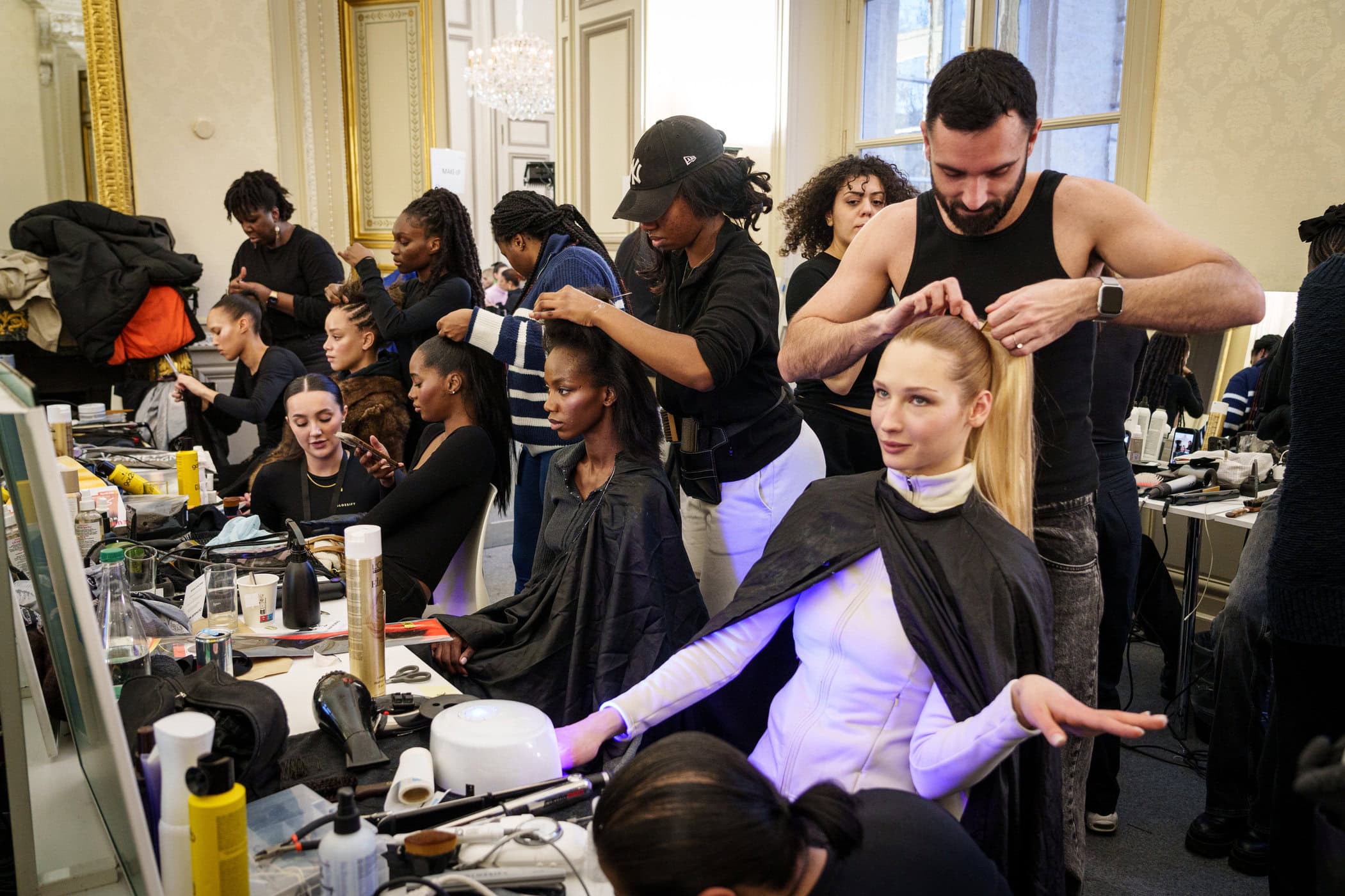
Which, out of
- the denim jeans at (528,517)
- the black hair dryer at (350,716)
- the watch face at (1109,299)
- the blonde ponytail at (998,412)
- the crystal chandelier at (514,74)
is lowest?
the denim jeans at (528,517)

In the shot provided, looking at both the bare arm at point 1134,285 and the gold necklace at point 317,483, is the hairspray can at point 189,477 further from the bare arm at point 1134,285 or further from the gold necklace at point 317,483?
the bare arm at point 1134,285

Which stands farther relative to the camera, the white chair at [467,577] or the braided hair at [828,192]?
the braided hair at [828,192]

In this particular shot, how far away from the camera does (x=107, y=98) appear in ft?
17.1

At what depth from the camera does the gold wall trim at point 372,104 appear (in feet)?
21.8

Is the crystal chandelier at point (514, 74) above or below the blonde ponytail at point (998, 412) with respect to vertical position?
above

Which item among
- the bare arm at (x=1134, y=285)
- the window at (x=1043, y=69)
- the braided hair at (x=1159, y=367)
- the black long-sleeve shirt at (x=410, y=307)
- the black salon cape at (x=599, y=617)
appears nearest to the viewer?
the bare arm at (x=1134, y=285)

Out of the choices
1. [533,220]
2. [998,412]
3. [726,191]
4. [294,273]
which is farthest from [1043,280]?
[294,273]

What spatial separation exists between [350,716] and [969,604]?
0.79 m

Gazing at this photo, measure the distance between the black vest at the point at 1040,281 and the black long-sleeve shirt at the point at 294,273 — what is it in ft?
10.9

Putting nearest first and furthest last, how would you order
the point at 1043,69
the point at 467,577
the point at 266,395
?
the point at 467,577
the point at 266,395
the point at 1043,69

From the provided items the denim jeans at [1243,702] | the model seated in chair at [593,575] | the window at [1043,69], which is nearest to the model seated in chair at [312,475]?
the model seated in chair at [593,575]

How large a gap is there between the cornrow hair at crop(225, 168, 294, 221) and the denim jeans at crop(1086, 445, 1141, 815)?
3.50 metres

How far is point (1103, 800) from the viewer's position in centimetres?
252

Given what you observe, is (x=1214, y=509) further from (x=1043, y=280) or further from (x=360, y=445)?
(x=360, y=445)
